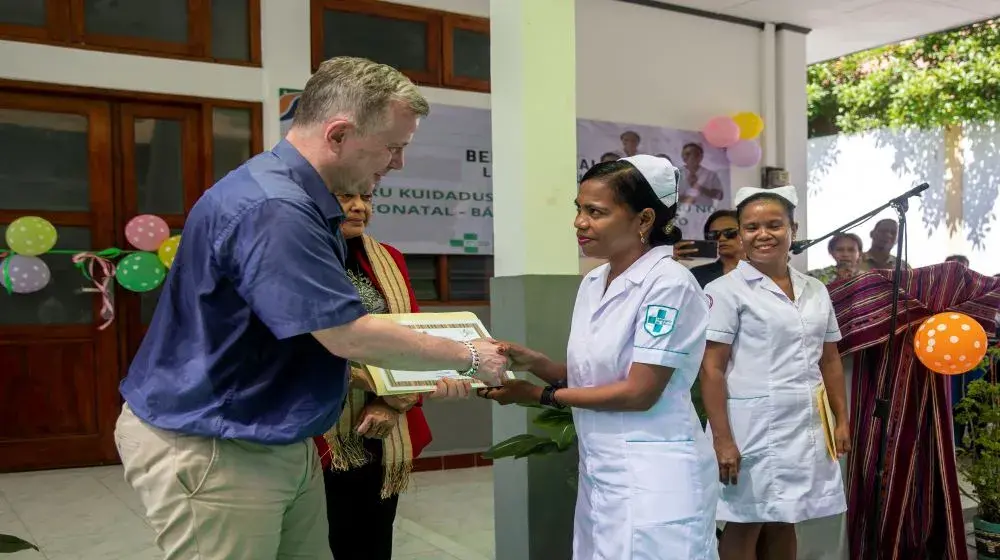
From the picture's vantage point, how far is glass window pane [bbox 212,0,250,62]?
526 cm

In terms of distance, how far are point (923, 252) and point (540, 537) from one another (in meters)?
10.0

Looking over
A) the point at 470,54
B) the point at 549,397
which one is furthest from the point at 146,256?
the point at 549,397

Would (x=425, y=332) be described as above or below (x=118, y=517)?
above

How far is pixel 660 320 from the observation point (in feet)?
5.80

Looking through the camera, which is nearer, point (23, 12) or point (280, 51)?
point (23, 12)

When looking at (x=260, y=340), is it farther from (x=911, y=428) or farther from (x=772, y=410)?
(x=911, y=428)

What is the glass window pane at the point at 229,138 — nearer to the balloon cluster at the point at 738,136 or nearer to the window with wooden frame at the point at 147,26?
the window with wooden frame at the point at 147,26

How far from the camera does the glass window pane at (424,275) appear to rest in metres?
5.63

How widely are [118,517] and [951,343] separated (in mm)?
3735

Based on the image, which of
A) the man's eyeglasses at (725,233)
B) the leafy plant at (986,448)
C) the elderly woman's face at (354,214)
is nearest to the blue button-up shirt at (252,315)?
the elderly woman's face at (354,214)

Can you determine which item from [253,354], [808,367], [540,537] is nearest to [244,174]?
[253,354]

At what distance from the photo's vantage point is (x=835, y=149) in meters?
12.5

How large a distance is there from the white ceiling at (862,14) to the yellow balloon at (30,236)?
14.6 ft

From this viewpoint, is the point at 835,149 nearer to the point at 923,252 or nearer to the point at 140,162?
the point at 923,252
